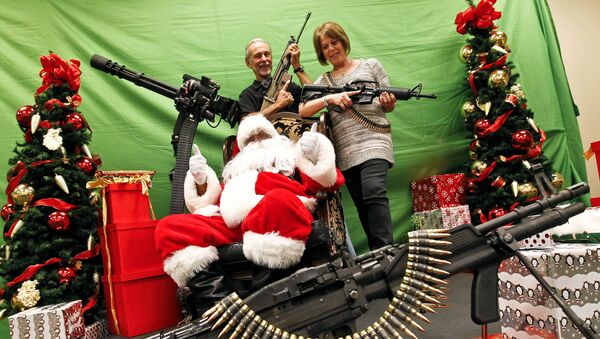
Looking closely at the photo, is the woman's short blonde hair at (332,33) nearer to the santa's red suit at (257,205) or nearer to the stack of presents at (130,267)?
the santa's red suit at (257,205)

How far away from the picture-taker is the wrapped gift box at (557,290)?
1.27 m

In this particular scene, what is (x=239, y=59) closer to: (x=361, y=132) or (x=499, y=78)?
(x=361, y=132)

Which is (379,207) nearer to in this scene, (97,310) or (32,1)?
(97,310)

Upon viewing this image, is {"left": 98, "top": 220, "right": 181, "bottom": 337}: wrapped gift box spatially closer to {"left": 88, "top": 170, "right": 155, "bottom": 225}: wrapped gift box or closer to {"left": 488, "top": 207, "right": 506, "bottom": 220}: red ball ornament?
{"left": 88, "top": 170, "right": 155, "bottom": 225}: wrapped gift box

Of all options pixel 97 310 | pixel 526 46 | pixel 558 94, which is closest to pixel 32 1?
pixel 97 310

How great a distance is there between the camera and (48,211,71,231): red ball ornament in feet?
7.58

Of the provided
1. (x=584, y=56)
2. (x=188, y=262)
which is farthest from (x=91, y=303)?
(x=584, y=56)

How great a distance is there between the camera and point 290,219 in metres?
1.62

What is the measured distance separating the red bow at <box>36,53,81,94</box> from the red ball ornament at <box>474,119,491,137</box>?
2724 mm

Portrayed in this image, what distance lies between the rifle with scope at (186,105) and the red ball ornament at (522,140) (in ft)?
6.22

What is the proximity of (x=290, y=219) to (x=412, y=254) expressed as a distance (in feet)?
1.79

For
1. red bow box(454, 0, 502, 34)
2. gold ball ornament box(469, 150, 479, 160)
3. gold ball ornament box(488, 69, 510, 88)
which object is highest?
red bow box(454, 0, 502, 34)

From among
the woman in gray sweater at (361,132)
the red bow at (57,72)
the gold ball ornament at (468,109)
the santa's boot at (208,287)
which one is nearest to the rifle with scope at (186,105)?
the red bow at (57,72)

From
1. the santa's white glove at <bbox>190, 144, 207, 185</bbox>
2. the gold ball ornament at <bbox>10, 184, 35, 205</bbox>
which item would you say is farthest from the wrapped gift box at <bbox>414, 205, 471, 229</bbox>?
the gold ball ornament at <bbox>10, 184, 35, 205</bbox>
